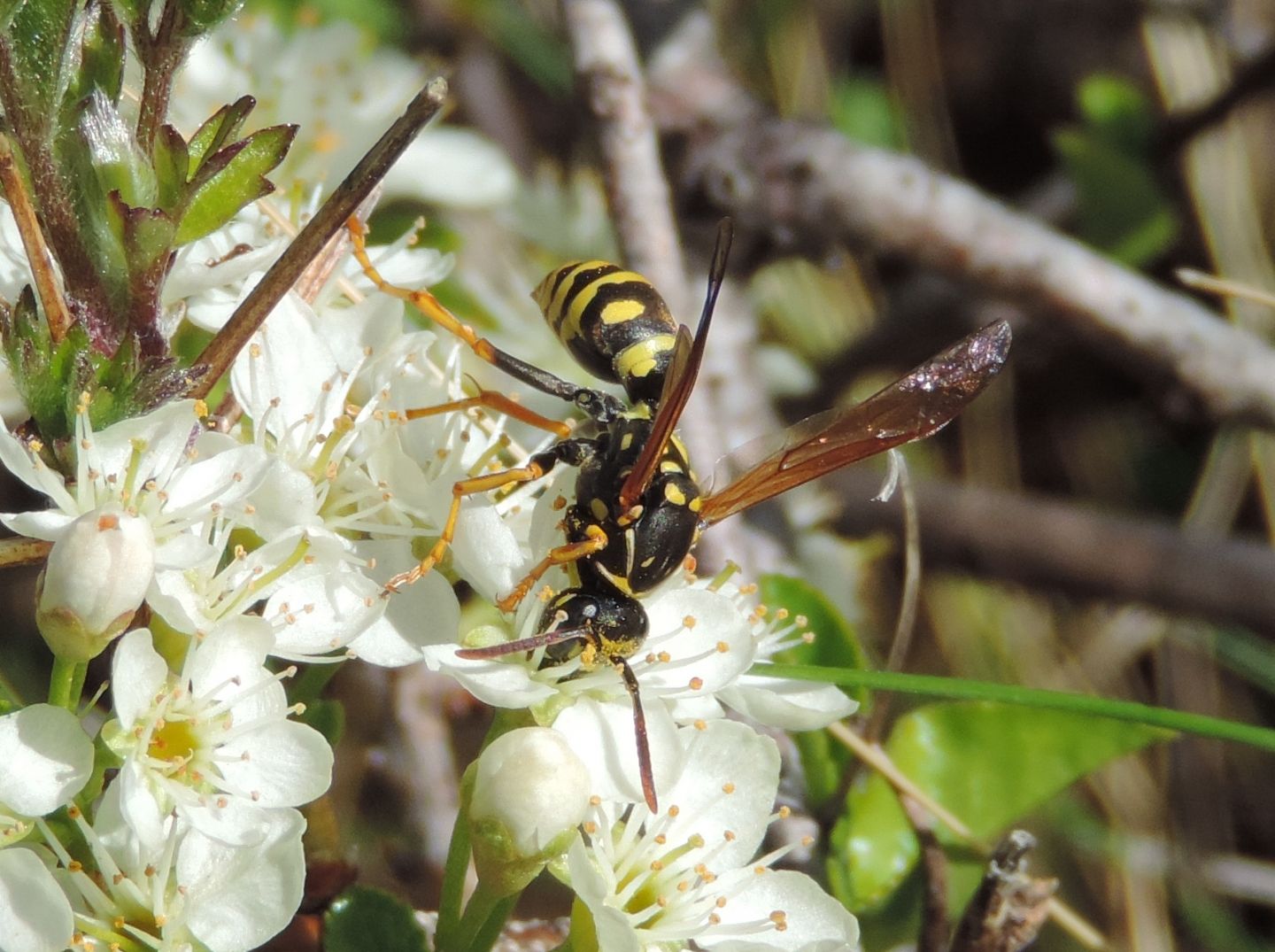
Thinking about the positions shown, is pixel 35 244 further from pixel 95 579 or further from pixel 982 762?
pixel 982 762

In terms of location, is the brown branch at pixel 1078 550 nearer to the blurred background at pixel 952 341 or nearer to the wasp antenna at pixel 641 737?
the blurred background at pixel 952 341

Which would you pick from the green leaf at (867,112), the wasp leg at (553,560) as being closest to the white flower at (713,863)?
the wasp leg at (553,560)

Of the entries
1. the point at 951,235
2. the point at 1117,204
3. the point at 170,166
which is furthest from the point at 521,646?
the point at 1117,204

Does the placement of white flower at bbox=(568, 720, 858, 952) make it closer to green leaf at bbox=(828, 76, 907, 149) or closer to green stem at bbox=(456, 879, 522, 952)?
green stem at bbox=(456, 879, 522, 952)

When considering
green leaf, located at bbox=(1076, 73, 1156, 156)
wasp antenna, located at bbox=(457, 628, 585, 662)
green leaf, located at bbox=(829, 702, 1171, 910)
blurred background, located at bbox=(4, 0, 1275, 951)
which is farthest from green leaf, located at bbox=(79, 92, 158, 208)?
green leaf, located at bbox=(1076, 73, 1156, 156)

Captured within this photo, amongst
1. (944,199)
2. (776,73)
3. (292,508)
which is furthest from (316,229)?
(776,73)

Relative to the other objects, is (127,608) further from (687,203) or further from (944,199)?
(944,199)
